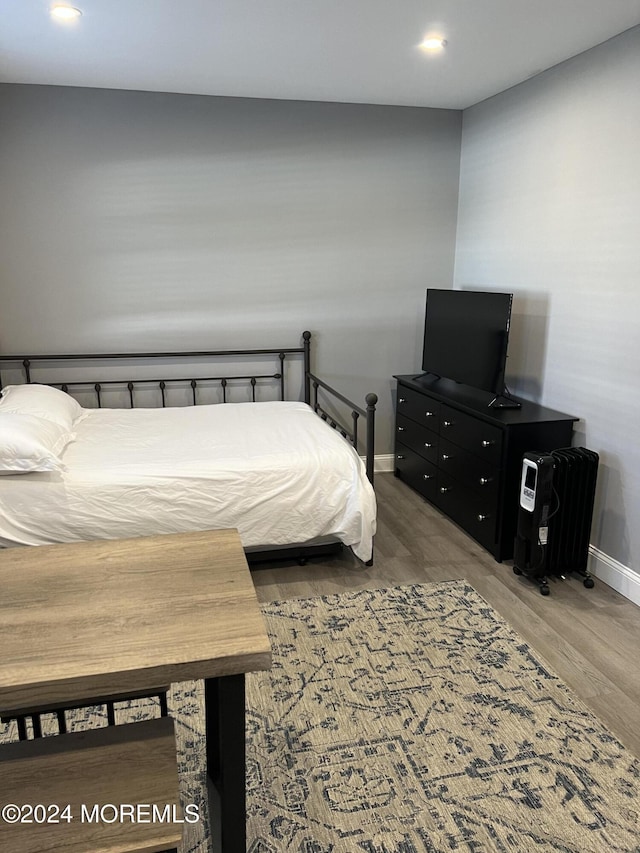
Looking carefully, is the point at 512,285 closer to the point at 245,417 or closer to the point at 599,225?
the point at 599,225

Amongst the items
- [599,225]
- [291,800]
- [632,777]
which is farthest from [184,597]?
[599,225]

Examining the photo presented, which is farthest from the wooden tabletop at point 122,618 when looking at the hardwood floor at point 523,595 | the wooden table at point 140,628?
the hardwood floor at point 523,595

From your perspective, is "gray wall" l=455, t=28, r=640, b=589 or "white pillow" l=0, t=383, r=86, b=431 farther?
"white pillow" l=0, t=383, r=86, b=431

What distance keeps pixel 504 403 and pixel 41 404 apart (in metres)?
2.46

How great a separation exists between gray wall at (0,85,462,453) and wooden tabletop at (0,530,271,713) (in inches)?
112

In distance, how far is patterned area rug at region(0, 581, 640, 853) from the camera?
5.54 feet

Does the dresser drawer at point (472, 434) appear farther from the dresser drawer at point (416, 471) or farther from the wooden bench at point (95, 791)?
the wooden bench at point (95, 791)

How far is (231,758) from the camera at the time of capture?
1.27 m

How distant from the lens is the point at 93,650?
3.60ft

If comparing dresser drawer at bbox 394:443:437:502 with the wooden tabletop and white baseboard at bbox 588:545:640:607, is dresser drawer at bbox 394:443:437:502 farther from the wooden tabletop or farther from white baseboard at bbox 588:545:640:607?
the wooden tabletop

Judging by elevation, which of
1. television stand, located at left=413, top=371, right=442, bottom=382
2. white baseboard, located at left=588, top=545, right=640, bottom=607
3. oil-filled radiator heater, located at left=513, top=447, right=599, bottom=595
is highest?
television stand, located at left=413, top=371, right=442, bottom=382

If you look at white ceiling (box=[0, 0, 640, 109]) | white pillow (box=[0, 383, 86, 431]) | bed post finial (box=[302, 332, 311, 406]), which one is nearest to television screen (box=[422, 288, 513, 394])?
bed post finial (box=[302, 332, 311, 406])

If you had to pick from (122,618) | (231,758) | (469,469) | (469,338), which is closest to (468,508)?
(469,469)

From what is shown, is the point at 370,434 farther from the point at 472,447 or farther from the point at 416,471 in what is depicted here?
the point at 416,471
